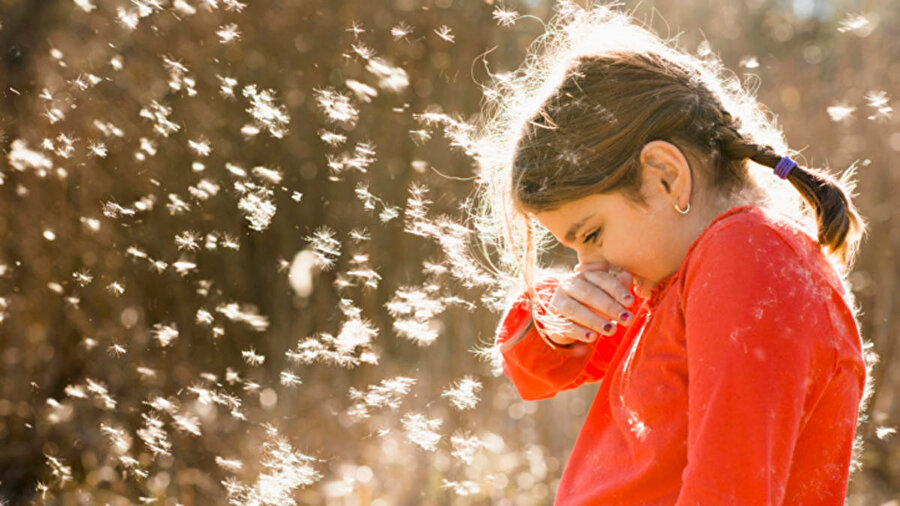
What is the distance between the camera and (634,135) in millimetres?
1278

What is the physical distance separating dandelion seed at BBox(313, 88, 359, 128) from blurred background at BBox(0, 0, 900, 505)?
0.7 inches

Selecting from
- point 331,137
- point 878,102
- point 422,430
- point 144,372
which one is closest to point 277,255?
point 331,137

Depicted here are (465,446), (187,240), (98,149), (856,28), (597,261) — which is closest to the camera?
(597,261)

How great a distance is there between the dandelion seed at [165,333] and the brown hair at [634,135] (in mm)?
2455

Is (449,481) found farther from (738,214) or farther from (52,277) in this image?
(738,214)

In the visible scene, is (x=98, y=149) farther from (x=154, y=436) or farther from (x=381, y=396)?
(x=381, y=396)

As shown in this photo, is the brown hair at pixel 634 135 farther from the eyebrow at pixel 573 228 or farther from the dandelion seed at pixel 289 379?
the dandelion seed at pixel 289 379

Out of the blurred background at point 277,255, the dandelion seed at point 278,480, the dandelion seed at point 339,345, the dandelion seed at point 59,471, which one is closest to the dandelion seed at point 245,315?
the blurred background at point 277,255

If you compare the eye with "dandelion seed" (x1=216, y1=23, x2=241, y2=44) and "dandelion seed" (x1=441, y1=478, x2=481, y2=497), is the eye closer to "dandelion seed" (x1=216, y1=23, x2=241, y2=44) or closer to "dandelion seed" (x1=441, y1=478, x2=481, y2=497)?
"dandelion seed" (x1=441, y1=478, x2=481, y2=497)

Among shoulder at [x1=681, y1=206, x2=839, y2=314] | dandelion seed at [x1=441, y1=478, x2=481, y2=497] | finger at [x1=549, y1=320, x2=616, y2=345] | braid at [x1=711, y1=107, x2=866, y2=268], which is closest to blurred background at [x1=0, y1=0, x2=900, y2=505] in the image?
dandelion seed at [x1=441, y1=478, x2=481, y2=497]

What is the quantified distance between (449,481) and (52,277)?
6.00 ft

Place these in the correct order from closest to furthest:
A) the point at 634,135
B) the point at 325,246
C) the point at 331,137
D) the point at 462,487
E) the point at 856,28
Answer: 1. the point at 634,135
2. the point at 462,487
3. the point at 331,137
4. the point at 856,28
5. the point at 325,246

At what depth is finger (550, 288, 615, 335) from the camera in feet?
4.59

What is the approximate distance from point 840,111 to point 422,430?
224 centimetres
